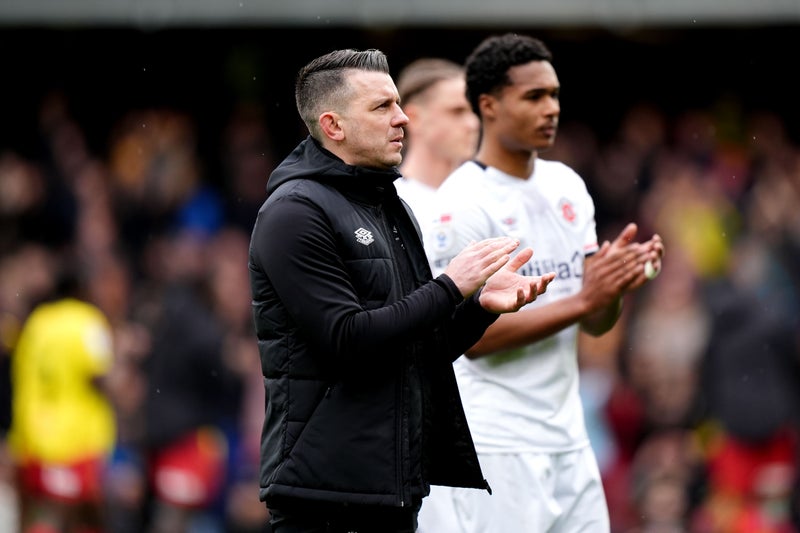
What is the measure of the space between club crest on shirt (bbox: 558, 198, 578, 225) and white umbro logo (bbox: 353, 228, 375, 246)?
5.02 feet

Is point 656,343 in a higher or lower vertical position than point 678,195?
lower

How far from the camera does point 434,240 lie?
6.10 m

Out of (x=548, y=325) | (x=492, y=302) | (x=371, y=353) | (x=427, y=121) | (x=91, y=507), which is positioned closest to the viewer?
(x=371, y=353)

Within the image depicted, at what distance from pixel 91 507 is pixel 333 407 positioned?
7.60 metres

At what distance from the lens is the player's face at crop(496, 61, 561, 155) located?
6012 millimetres

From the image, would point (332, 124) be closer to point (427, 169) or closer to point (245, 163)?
point (427, 169)

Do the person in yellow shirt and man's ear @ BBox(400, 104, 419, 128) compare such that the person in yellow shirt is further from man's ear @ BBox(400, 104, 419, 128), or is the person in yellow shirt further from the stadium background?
man's ear @ BBox(400, 104, 419, 128)

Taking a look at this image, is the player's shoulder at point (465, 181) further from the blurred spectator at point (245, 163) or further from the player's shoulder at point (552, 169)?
the blurred spectator at point (245, 163)

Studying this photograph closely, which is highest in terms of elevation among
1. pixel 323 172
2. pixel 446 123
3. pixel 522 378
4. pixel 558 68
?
pixel 558 68

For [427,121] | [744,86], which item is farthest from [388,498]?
[744,86]

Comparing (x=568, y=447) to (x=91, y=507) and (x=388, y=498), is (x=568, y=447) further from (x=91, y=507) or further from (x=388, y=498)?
(x=91, y=507)

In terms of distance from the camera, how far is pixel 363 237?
15.6ft

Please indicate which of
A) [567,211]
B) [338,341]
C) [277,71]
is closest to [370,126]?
[338,341]

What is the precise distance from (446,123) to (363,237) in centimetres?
263
